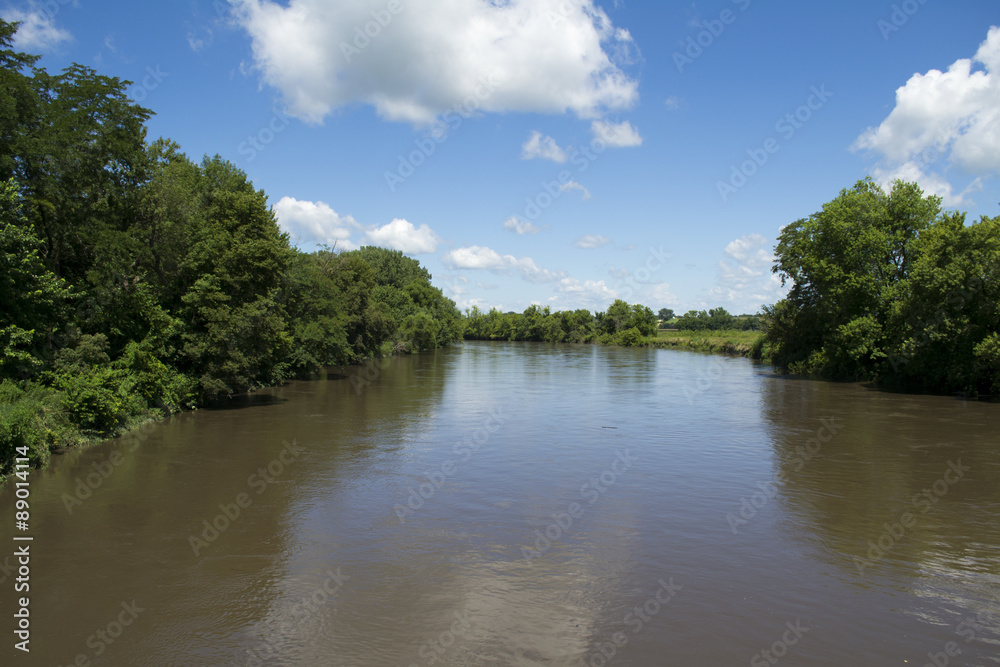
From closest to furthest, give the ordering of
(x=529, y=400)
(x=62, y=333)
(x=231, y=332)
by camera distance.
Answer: (x=62, y=333) → (x=231, y=332) → (x=529, y=400)

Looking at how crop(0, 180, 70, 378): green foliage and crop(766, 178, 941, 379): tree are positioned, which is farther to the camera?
crop(766, 178, 941, 379): tree

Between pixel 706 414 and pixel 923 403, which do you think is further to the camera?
pixel 923 403

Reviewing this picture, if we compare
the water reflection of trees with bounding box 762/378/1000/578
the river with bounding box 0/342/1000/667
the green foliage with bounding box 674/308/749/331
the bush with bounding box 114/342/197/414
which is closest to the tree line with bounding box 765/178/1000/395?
the water reflection of trees with bounding box 762/378/1000/578

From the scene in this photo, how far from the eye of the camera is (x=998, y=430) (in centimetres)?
2109

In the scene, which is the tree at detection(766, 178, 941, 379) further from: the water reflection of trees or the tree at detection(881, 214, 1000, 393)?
the water reflection of trees

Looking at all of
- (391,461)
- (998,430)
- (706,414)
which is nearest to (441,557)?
(391,461)

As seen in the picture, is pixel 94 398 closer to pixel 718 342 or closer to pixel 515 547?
pixel 515 547

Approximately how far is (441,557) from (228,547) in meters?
3.89

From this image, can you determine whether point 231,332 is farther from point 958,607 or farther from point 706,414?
point 958,607

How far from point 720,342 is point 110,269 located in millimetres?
78084

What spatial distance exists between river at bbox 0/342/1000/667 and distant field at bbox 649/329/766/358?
165 feet

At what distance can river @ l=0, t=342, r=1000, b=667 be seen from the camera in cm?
735

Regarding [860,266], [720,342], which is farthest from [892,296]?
[720,342]

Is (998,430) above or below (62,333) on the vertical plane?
below
